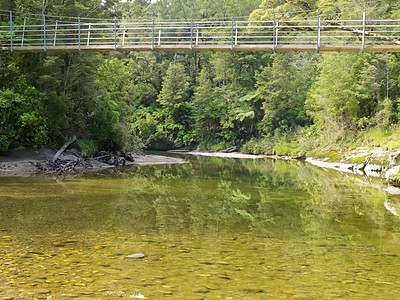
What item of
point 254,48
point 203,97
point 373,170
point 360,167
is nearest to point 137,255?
point 254,48

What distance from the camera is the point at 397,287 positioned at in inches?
181

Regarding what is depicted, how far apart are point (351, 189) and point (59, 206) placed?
29.9 ft

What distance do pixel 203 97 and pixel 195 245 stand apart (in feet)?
131

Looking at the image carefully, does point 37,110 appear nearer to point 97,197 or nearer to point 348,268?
point 97,197

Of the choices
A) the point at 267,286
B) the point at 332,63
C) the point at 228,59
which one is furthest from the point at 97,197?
the point at 228,59

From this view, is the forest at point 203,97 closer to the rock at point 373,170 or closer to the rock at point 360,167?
the rock at point 373,170

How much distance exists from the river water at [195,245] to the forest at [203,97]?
8.28 metres

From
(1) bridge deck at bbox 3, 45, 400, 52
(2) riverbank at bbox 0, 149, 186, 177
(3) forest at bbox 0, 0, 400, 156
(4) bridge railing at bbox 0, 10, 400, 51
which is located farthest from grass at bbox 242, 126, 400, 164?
(2) riverbank at bbox 0, 149, 186, 177

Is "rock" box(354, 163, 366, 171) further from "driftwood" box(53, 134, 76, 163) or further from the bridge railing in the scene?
"driftwood" box(53, 134, 76, 163)

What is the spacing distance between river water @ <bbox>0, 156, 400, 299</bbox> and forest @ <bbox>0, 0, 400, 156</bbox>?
828 cm

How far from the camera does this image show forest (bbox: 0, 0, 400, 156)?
19109mm

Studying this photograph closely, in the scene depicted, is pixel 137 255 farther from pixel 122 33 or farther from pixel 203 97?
pixel 203 97

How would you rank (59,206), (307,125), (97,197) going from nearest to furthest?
(59,206) → (97,197) → (307,125)

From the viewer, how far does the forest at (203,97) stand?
752 inches
